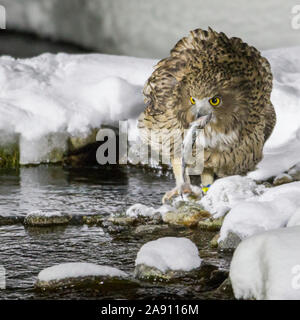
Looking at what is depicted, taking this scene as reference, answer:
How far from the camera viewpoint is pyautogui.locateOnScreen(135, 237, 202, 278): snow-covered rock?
3.52 metres

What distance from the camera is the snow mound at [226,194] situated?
16.7 feet

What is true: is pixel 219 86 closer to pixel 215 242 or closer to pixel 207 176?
pixel 215 242

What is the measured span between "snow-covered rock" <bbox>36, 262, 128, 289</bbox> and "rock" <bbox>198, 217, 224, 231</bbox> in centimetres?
160

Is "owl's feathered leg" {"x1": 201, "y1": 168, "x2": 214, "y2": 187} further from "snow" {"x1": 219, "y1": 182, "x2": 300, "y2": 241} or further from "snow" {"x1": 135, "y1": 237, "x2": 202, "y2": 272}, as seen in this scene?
"snow" {"x1": 135, "y1": 237, "x2": 202, "y2": 272}

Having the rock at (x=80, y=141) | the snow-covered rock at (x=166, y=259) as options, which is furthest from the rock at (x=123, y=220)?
the rock at (x=80, y=141)

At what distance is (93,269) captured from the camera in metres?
3.39

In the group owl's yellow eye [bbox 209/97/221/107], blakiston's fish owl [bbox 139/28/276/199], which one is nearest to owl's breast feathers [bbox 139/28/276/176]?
blakiston's fish owl [bbox 139/28/276/199]

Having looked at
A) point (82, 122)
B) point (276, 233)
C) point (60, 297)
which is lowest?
point (60, 297)

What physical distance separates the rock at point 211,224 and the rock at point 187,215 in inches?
3.2

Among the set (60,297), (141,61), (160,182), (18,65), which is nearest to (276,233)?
(60,297)

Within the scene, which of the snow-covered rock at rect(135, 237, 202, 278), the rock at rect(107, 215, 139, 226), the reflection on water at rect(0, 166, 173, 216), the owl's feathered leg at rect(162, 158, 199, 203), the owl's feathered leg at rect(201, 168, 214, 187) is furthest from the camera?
the owl's feathered leg at rect(201, 168, 214, 187)

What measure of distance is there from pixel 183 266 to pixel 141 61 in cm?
775

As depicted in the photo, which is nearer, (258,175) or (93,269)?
(93,269)
